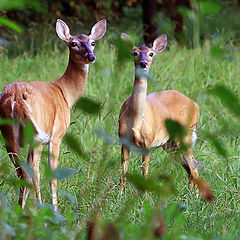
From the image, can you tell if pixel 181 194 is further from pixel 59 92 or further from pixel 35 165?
pixel 59 92

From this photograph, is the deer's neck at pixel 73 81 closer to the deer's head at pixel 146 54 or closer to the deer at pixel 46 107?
the deer at pixel 46 107

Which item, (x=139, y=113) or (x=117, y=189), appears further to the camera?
(x=139, y=113)

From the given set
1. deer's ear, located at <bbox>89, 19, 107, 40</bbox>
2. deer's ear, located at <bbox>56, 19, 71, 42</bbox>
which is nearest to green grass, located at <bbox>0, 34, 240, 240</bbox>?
deer's ear, located at <bbox>89, 19, 107, 40</bbox>

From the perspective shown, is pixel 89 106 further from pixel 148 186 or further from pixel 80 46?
pixel 80 46

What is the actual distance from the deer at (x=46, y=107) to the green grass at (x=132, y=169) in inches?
4.1

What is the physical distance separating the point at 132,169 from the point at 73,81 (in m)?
0.78

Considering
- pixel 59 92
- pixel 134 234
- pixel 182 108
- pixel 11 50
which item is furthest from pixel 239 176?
pixel 11 50

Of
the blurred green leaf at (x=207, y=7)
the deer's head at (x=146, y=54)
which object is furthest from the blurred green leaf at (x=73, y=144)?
the deer's head at (x=146, y=54)

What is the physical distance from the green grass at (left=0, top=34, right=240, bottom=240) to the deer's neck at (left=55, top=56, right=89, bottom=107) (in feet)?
0.47

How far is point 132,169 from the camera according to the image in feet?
13.3

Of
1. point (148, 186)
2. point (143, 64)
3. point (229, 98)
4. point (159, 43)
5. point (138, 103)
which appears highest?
point (229, 98)

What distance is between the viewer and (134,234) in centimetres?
185

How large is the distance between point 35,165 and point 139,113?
99 cm

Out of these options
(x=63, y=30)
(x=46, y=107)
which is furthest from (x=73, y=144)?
(x=63, y=30)
